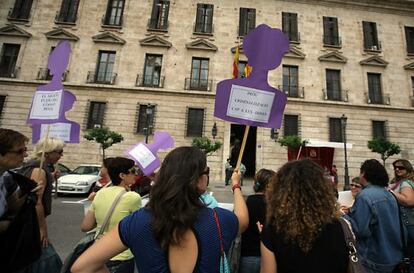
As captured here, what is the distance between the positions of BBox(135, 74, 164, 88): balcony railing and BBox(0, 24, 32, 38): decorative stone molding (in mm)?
9138

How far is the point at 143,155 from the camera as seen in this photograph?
16.3ft

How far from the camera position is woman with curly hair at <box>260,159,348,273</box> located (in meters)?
1.55

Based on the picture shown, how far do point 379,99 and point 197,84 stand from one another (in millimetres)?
14983

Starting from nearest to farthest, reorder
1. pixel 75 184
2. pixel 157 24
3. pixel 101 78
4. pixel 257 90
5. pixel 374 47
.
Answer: pixel 257 90
pixel 75 184
pixel 101 78
pixel 157 24
pixel 374 47

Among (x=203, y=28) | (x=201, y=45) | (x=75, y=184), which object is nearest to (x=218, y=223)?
(x=75, y=184)

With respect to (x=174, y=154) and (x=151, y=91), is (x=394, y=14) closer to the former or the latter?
(x=151, y=91)

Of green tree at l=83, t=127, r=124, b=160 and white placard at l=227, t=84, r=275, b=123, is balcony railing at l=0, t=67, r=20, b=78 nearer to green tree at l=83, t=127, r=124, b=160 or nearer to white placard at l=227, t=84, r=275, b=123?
green tree at l=83, t=127, r=124, b=160

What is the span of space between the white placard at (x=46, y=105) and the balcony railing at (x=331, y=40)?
22392mm

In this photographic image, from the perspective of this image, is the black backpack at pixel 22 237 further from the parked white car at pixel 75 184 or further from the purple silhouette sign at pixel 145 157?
the parked white car at pixel 75 184

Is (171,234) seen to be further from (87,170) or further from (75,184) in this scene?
(87,170)

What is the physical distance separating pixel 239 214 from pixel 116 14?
23089 mm

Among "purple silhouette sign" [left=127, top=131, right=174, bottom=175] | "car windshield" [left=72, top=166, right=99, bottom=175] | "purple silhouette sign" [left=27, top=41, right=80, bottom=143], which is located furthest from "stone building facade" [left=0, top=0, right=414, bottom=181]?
"purple silhouette sign" [left=27, top=41, right=80, bottom=143]

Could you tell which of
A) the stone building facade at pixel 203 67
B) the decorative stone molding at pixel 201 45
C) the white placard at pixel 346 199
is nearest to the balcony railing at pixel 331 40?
→ the stone building facade at pixel 203 67

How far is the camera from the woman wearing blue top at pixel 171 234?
1.29 meters
